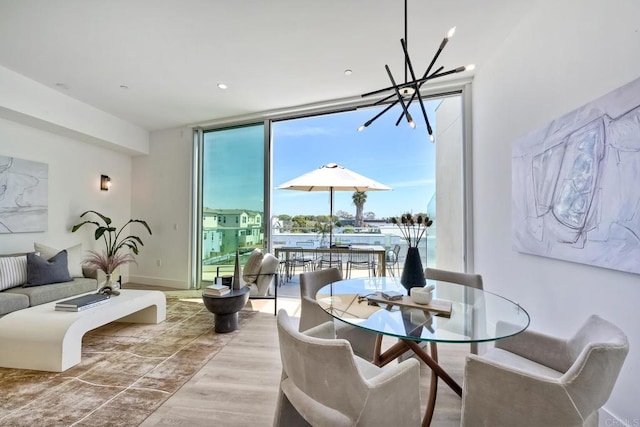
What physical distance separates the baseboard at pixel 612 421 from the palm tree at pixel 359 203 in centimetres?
346

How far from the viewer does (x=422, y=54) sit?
308 cm

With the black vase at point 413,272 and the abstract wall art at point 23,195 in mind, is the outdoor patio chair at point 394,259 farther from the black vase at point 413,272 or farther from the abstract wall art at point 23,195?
the abstract wall art at point 23,195

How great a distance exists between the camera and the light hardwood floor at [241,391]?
1.85 meters

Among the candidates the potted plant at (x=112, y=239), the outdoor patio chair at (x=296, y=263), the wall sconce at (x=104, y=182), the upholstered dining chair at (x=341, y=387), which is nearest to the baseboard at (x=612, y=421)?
the upholstered dining chair at (x=341, y=387)

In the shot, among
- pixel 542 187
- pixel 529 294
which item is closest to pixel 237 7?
pixel 542 187

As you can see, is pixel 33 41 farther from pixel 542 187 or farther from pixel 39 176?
pixel 542 187

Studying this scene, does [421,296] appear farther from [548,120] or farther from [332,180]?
[332,180]

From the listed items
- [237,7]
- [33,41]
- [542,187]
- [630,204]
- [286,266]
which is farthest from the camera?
[286,266]

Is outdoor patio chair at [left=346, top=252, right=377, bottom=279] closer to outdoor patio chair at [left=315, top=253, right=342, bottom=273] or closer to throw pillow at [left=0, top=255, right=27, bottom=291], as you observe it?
outdoor patio chair at [left=315, top=253, right=342, bottom=273]

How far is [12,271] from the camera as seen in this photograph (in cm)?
335

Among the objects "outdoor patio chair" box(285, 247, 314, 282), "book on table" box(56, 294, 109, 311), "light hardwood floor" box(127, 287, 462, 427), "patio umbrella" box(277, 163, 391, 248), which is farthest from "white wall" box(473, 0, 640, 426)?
"book on table" box(56, 294, 109, 311)

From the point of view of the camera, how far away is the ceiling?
243 centimetres

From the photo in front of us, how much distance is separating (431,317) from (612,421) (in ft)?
4.16

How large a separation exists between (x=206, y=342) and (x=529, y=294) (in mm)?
3136
